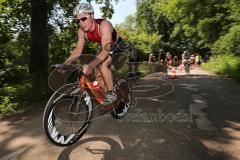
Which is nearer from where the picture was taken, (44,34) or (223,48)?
(44,34)

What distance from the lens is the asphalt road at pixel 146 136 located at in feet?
17.3

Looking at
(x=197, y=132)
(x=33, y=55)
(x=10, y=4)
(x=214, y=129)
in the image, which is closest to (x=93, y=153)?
(x=197, y=132)

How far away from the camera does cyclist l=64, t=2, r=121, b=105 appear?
517cm

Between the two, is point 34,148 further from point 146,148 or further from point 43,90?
point 43,90

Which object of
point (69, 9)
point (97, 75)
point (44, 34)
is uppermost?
point (69, 9)

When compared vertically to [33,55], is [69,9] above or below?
above

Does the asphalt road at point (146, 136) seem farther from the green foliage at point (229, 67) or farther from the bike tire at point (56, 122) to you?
the green foliage at point (229, 67)

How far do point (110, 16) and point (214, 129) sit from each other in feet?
45.3

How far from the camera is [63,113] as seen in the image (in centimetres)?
523

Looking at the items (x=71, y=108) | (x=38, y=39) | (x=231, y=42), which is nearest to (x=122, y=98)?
(x=71, y=108)

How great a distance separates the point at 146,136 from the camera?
20.0 feet

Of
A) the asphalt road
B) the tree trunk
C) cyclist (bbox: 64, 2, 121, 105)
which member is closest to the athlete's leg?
cyclist (bbox: 64, 2, 121, 105)

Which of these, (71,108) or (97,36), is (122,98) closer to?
(71,108)

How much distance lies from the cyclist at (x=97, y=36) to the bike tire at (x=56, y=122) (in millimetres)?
491
